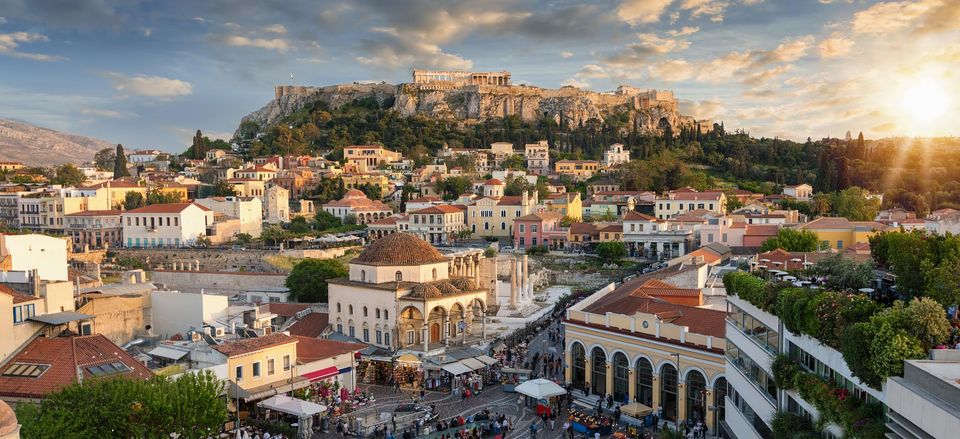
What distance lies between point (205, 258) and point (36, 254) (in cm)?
2774

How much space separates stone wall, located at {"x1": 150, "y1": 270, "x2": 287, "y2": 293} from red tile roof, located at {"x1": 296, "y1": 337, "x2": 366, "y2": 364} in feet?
74.7

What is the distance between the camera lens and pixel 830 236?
53875mm

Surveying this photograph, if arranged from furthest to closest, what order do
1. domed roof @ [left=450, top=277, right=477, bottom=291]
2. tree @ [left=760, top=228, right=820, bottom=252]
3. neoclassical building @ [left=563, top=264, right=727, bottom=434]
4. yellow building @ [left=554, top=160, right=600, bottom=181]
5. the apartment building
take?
the apartment building
yellow building @ [left=554, top=160, right=600, bottom=181]
tree @ [left=760, top=228, right=820, bottom=252]
domed roof @ [left=450, top=277, right=477, bottom=291]
neoclassical building @ [left=563, top=264, right=727, bottom=434]

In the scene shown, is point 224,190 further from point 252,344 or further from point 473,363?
point 252,344

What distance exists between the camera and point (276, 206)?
8062 centimetres

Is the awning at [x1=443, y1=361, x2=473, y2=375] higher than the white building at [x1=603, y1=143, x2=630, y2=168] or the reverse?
the reverse

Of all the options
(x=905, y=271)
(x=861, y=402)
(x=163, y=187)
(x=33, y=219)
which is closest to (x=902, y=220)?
(x=905, y=271)

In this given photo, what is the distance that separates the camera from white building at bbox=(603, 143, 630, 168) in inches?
4034

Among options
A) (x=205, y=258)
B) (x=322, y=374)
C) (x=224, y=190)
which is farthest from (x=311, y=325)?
(x=224, y=190)

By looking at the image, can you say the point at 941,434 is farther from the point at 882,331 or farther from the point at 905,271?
the point at 905,271

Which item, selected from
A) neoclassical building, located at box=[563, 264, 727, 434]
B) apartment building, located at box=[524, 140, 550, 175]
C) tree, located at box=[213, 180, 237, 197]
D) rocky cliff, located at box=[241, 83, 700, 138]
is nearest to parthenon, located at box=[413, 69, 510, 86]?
rocky cliff, located at box=[241, 83, 700, 138]

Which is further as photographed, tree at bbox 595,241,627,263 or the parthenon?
the parthenon

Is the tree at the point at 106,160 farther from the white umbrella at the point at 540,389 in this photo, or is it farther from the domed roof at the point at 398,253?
the white umbrella at the point at 540,389

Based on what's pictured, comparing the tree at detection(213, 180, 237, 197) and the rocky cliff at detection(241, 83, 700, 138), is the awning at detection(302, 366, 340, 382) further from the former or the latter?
the rocky cliff at detection(241, 83, 700, 138)
